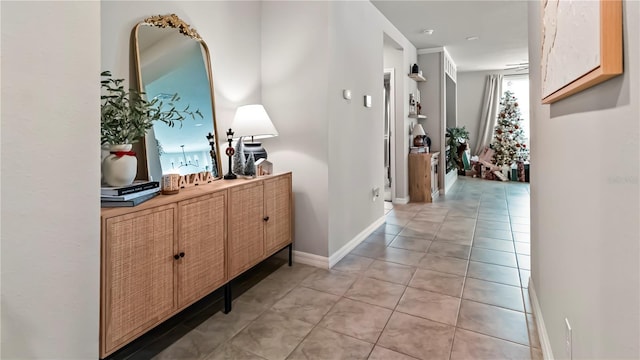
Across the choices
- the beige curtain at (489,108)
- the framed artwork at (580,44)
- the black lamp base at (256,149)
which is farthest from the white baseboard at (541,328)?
the beige curtain at (489,108)

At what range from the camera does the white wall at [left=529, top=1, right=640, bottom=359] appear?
2.16 feet

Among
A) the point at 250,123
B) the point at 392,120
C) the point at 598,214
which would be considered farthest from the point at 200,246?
the point at 392,120

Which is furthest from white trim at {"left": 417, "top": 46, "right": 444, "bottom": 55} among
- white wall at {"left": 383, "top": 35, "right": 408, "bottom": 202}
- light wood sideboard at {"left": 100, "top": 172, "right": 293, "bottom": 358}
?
light wood sideboard at {"left": 100, "top": 172, "right": 293, "bottom": 358}

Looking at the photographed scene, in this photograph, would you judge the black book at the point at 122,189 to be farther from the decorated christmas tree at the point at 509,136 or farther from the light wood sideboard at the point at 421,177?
the decorated christmas tree at the point at 509,136

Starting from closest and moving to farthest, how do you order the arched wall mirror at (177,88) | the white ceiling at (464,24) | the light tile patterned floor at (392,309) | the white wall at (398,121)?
the light tile patterned floor at (392,309) → the arched wall mirror at (177,88) → the white ceiling at (464,24) → the white wall at (398,121)

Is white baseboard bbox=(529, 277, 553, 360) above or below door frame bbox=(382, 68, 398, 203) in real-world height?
below

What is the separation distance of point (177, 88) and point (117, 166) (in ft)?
2.66

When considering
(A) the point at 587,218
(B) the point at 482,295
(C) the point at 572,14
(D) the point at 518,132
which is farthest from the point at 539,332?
(D) the point at 518,132

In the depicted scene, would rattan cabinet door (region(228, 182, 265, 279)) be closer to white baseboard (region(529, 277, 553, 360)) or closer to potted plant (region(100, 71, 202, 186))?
potted plant (region(100, 71, 202, 186))

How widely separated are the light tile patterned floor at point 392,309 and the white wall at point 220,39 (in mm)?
1135

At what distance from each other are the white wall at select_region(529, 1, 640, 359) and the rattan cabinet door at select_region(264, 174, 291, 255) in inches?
68.8

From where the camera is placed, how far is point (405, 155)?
5.29m

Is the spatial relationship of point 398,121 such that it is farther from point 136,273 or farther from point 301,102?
point 136,273

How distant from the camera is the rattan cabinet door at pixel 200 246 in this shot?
69.7 inches
